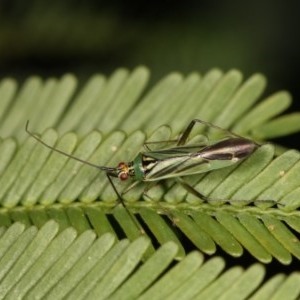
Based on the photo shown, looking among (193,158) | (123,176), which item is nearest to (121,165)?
(123,176)

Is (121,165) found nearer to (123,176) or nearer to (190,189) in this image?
(123,176)

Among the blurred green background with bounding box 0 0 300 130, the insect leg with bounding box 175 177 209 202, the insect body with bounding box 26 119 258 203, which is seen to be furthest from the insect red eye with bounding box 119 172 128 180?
the blurred green background with bounding box 0 0 300 130

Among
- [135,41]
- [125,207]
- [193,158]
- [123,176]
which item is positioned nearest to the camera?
[125,207]

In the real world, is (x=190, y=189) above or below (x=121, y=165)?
above

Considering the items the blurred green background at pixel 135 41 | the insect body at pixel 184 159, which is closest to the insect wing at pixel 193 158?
the insect body at pixel 184 159

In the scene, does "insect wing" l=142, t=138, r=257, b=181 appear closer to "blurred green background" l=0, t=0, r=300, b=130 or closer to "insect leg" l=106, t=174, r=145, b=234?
"insect leg" l=106, t=174, r=145, b=234

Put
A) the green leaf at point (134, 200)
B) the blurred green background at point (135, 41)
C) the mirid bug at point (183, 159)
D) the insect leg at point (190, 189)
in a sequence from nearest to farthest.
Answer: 1. the green leaf at point (134, 200)
2. the insect leg at point (190, 189)
3. the mirid bug at point (183, 159)
4. the blurred green background at point (135, 41)

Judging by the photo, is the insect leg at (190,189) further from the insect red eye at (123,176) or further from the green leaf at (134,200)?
the insect red eye at (123,176)

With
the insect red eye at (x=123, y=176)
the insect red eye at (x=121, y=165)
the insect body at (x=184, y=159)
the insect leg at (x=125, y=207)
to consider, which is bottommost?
the insect leg at (x=125, y=207)
